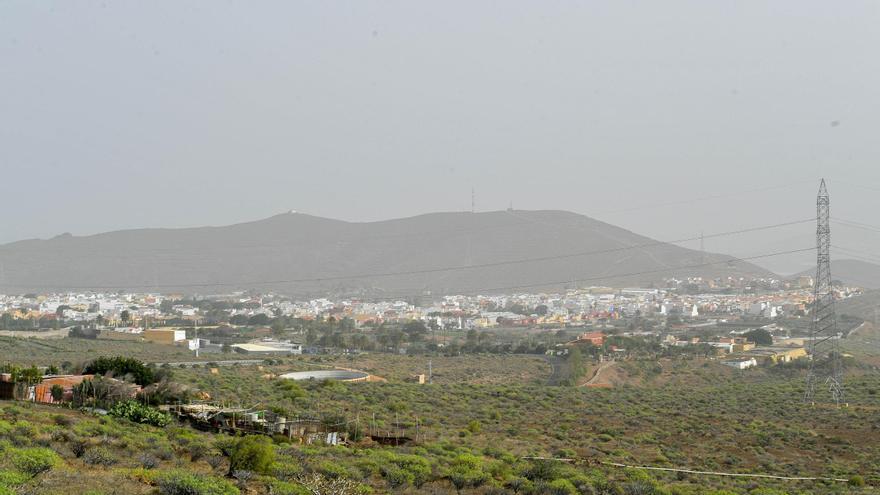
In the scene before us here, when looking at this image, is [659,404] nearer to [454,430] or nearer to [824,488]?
[454,430]

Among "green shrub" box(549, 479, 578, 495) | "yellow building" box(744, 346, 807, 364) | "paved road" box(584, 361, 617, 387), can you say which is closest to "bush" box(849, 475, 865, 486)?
"green shrub" box(549, 479, 578, 495)

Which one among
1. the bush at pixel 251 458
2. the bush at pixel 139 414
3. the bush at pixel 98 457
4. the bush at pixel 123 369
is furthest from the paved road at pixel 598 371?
the bush at pixel 98 457

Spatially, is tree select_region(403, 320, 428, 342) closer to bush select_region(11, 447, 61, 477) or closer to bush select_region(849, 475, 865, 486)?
bush select_region(849, 475, 865, 486)

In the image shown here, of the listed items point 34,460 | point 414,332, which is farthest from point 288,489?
point 414,332

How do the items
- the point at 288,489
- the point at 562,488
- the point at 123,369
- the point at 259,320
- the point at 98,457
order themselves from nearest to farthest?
the point at 288,489 → the point at 98,457 → the point at 562,488 → the point at 123,369 → the point at 259,320

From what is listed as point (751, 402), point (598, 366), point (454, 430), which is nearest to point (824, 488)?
point (454, 430)

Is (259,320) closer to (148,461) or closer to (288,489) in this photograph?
(148,461)

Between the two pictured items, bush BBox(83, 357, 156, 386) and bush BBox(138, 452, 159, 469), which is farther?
bush BBox(83, 357, 156, 386)
